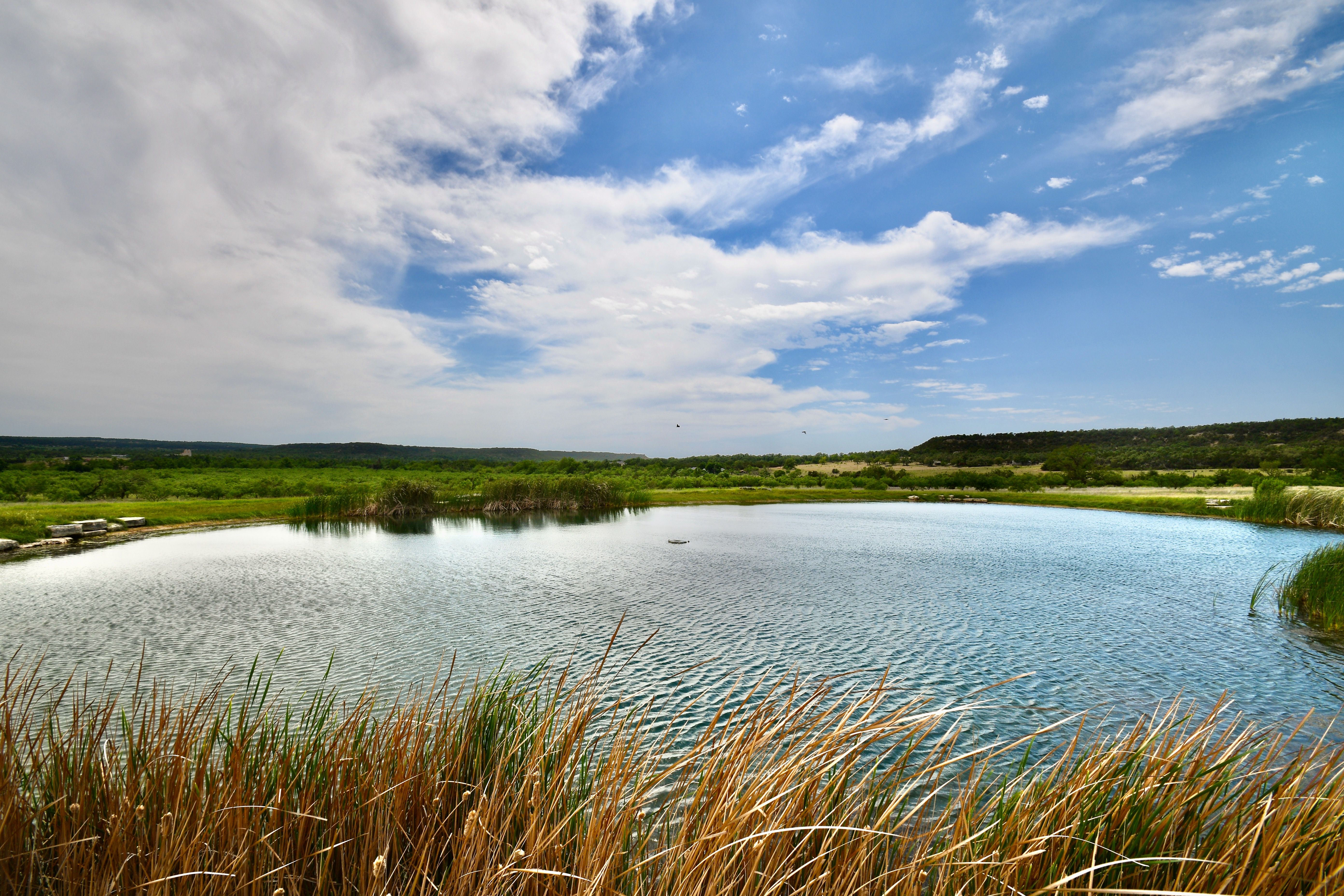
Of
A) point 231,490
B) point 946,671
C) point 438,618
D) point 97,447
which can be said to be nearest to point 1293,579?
point 946,671

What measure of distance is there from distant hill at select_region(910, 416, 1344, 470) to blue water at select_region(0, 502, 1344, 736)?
50137 mm

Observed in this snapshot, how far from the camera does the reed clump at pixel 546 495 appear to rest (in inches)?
1427

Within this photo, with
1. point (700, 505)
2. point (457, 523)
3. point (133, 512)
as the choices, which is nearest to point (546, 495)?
point (457, 523)

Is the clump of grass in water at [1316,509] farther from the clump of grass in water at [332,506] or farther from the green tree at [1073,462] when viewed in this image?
the clump of grass in water at [332,506]

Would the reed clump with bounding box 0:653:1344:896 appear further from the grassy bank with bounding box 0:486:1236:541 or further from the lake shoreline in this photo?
the grassy bank with bounding box 0:486:1236:541

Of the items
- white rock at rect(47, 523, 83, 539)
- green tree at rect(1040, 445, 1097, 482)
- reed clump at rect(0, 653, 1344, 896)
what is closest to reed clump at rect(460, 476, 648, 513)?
white rock at rect(47, 523, 83, 539)

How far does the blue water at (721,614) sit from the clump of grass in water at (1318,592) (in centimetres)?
Answer: 62

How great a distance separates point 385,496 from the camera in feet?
112

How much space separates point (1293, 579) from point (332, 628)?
20517 millimetres

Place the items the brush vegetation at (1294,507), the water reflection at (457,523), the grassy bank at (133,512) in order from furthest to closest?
the water reflection at (457,523)
the brush vegetation at (1294,507)
the grassy bank at (133,512)

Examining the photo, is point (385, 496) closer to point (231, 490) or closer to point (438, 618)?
point (231, 490)

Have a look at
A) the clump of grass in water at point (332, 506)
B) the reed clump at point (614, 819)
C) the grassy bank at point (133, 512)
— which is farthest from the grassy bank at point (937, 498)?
the reed clump at point (614, 819)

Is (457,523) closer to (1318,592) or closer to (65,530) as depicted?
(65,530)

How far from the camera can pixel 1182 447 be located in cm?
7544
